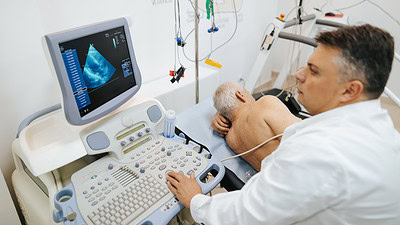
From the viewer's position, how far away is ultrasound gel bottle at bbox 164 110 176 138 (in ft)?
4.13

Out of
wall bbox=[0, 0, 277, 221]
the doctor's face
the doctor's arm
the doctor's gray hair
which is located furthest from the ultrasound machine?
the doctor's gray hair

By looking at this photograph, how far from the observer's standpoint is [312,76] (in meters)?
0.79

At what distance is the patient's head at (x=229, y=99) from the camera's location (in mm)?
1625

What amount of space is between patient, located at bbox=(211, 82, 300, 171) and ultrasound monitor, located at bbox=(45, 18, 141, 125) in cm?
66

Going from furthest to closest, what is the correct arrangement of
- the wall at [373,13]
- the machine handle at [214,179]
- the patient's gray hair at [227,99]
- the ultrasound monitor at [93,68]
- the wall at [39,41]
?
the wall at [373,13], the patient's gray hair at [227,99], the wall at [39,41], the machine handle at [214,179], the ultrasound monitor at [93,68]

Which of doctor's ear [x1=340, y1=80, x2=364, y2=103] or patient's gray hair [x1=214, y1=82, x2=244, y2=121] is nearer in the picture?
doctor's ear [x1=340, y1=80, x2=364, y2=103]

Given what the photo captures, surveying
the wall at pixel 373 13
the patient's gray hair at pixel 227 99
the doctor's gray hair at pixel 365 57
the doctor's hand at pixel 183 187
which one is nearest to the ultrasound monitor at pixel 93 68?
the doctor's hand at pixel 183 187

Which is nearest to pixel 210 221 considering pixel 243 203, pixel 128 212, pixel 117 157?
pixel 243 203

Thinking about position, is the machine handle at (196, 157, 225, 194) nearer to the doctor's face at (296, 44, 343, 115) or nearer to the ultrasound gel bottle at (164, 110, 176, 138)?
the ultrasound gel bottle at (164, 110, 176, 138)

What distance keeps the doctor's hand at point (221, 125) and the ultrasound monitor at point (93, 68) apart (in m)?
0.65

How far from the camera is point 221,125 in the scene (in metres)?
1.65

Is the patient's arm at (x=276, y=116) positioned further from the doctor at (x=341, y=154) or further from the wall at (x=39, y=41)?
the wall at (x=39, y=41)

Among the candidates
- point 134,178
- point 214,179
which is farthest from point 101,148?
point 214,179

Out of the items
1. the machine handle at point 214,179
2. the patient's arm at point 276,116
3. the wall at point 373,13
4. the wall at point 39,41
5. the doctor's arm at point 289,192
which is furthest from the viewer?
the wall at point 373,13
